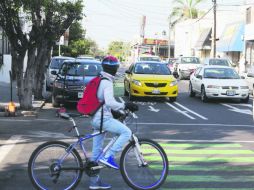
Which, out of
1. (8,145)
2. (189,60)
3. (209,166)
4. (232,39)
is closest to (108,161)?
(209,166)

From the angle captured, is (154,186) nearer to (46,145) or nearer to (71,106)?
(46,145)

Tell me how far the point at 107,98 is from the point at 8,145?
4214mm

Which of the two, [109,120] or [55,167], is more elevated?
[109,120]

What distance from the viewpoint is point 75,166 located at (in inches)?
261

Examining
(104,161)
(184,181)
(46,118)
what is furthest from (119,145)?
(46,118)

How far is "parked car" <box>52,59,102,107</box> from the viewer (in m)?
16.9

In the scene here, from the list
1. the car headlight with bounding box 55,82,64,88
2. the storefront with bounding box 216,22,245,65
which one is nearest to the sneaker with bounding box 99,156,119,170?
the car headlight with bounding box 55,82,64,88

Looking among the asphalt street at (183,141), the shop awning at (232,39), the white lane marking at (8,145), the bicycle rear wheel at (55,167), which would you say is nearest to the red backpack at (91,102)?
the bicycle rear wheel at (55,167)

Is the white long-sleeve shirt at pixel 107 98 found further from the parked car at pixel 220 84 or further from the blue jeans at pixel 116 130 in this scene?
the parked car at pixel 220 84

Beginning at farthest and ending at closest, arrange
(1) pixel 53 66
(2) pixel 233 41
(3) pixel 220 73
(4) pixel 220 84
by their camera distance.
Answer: (2) pixel 233 41 → (1) pixel 53 66 → (3) pixel 220 73 → (4) pixel 220 84

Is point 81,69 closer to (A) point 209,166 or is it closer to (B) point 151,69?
(B) point 151,69

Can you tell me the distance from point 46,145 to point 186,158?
3286 mm

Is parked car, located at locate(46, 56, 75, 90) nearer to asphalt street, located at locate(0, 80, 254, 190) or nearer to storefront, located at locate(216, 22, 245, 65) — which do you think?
asphalt street, located at locate(0, 80, 254, 190)

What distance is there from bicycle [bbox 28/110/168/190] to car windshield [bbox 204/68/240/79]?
14.8 metres
